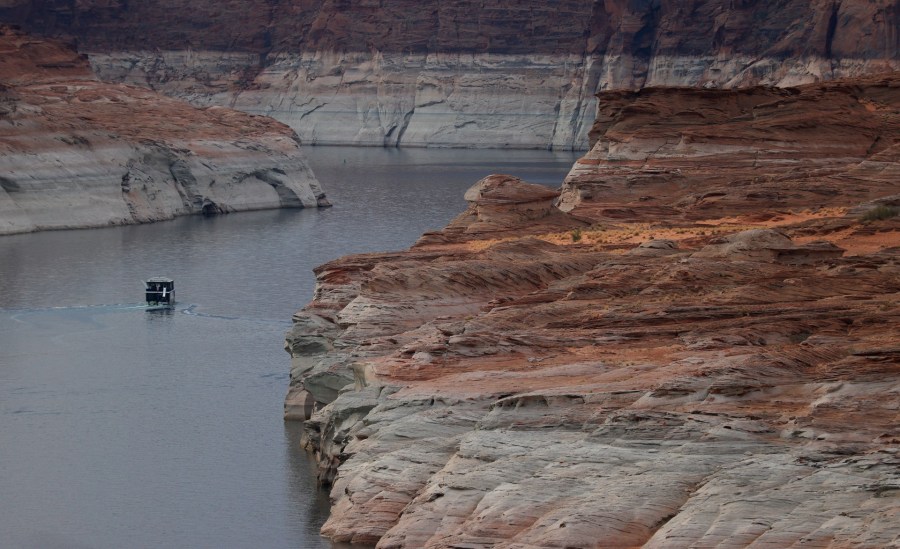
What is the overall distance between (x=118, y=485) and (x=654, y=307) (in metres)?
10.8

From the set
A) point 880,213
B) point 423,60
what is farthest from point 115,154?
point 423,60

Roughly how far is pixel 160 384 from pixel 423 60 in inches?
5793

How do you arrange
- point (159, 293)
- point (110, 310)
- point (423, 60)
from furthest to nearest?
point (423, 60) → point (159, 293) → point (110, 310)

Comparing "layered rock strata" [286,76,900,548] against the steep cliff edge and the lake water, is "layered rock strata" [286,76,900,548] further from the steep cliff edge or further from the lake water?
the steep cliff edge

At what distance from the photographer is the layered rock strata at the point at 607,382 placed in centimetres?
2406

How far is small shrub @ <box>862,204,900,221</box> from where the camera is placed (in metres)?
47.2

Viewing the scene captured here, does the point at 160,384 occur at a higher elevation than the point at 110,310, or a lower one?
lower

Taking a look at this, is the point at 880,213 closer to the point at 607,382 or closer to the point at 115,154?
the point at 607,382

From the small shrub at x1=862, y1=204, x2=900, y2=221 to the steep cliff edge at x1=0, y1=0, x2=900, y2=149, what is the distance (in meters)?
114

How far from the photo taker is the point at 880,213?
4734cm

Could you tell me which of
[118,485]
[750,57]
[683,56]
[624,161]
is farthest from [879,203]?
[683,56]

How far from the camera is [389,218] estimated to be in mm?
92562

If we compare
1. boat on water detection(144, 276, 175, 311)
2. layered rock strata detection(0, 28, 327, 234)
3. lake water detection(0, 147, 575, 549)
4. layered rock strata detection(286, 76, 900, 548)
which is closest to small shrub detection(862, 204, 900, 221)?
layered rock strata detection(286, 76, 900, 548)

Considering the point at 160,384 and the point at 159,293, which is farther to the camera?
the point at 159,293
